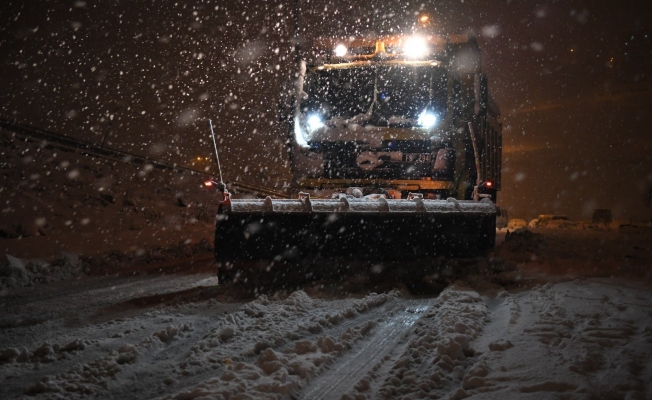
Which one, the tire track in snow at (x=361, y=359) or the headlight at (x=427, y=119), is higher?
the headlight at (x=427, y=119)

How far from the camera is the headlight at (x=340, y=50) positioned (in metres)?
7.39

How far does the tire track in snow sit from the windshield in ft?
12.5

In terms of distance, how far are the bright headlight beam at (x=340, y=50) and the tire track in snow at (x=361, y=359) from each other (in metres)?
4.95

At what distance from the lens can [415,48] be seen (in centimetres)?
705

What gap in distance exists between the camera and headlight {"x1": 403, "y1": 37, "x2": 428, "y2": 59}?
699cm

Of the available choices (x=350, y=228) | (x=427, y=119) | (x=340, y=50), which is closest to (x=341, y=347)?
(x=350, y=228)

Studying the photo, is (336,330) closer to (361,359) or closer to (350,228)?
(361,359)

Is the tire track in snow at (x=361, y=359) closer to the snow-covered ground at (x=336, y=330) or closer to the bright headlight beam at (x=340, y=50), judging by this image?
the snow-covered ground at (x=336, y=330)

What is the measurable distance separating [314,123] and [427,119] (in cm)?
182

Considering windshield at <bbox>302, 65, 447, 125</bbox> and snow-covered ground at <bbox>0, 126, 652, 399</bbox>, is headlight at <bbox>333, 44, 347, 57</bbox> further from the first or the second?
snow-covered ground at <bbox>0, 126, 652, 399</bbox>

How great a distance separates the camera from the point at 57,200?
10.8m

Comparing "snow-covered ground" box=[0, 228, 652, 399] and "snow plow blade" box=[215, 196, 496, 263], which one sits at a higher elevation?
"snow plow blade" box=[215, 196, 496, 263]

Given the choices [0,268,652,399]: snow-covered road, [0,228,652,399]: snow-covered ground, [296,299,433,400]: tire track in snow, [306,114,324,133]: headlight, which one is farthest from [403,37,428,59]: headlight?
[296,299,433,400]: tire track in snow

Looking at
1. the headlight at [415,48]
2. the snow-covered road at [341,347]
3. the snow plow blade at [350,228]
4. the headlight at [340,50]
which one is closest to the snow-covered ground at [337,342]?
the snow-covered road at [341,347]
